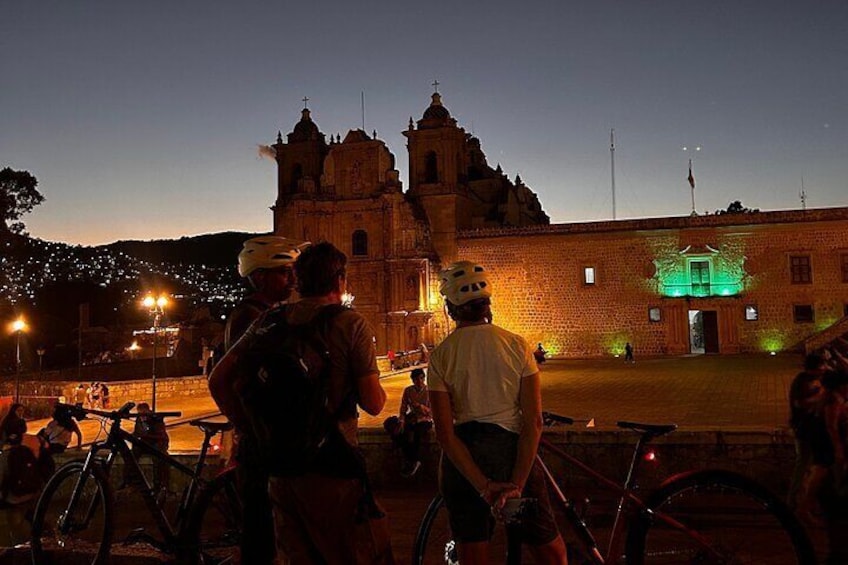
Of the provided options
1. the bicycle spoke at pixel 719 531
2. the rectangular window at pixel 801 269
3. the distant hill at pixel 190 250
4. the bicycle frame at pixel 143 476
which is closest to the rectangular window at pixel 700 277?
the rectangular window at pixel 801 269

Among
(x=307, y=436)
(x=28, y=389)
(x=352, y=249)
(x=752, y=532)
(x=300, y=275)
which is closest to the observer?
(x=307, y=436)

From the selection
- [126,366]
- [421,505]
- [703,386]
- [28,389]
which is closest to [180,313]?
[126,366]

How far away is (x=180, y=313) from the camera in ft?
251

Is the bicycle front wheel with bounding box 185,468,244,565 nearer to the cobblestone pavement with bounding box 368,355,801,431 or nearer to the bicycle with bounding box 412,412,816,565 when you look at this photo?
the bicycle with bounding box 412,412,816,565

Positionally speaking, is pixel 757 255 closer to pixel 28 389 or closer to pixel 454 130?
pixel 454 130

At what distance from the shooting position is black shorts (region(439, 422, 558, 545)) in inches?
122

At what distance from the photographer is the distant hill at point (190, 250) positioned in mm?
122125

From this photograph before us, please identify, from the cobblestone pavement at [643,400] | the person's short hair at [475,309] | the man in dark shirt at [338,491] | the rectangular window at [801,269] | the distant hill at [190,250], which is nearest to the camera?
the man in dark shirt at [338,491]

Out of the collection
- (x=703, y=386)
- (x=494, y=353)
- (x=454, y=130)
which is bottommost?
(x=703, y=386)

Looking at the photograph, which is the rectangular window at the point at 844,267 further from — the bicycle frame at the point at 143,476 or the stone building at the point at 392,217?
the bicycle frame at the point at 143,476

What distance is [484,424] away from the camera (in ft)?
10.2

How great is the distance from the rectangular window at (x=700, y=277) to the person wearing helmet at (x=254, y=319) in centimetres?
3455

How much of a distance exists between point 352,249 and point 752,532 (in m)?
38.7

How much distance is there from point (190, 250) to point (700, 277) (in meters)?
107
